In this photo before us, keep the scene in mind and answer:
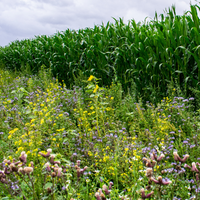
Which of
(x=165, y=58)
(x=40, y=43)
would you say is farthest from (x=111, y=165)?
(x=40, y=43)

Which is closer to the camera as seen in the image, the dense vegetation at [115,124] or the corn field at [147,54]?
the dense vegetation at [115,124]

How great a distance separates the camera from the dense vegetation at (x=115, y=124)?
1781mm

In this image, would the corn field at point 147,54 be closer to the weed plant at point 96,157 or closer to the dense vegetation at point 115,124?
the dense vegetation at point 115,124

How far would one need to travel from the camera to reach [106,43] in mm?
6223

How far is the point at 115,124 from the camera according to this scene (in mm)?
2877

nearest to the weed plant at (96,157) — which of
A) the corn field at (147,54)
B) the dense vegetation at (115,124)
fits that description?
the dense vegetation at (115,124)

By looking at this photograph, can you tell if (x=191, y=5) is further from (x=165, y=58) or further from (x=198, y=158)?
(x=198, y=158)

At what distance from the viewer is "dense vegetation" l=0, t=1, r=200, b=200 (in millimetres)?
1781

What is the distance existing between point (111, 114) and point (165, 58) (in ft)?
7.16

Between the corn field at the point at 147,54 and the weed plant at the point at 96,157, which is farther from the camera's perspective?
the corn field at the point at 147,54

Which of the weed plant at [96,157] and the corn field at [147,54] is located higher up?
the corn field at [147,54]

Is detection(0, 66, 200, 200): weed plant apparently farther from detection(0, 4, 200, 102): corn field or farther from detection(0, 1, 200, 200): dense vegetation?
detection(0, 4, 200, 102): corn field

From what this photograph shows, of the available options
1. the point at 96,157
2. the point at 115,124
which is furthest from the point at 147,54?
the point at 96,157

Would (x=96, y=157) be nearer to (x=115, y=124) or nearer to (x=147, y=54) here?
(x=115, y=124)
